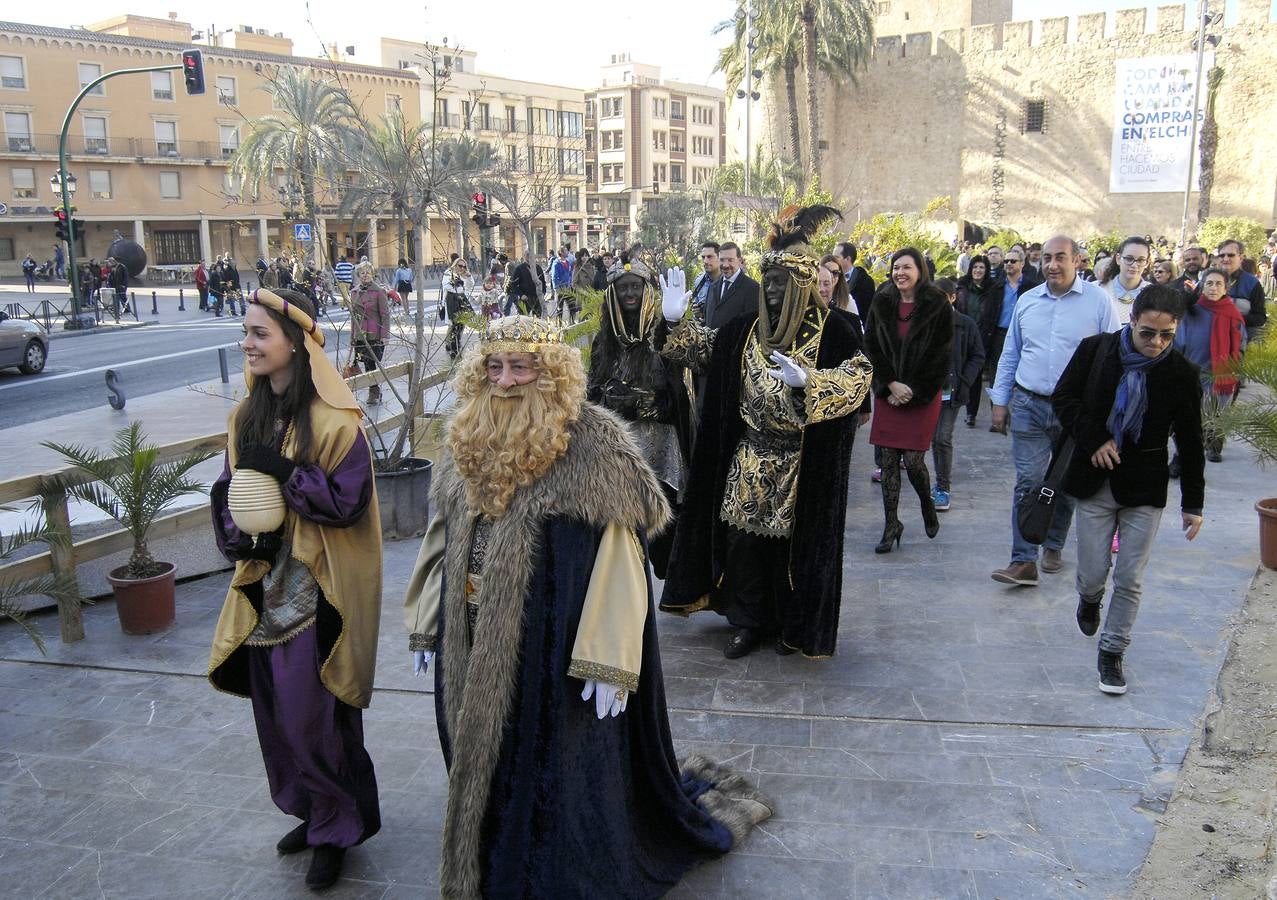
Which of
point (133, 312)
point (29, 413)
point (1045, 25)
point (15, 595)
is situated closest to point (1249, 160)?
point (1045, 25)

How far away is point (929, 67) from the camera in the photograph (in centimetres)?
4822

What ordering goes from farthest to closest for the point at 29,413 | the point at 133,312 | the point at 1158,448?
the point at 133,312
the point at 29,413
the point at 1158,448

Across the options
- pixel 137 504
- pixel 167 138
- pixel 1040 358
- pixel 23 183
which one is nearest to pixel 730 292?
pixel 1040 358

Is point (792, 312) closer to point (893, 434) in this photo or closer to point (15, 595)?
point (893, 434)

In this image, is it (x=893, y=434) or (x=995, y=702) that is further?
Result: (x=893, y=434)

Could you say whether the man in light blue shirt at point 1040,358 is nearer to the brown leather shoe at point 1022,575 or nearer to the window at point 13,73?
the brown leather shoe at point 1022,575

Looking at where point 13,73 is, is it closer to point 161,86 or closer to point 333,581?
point 161,86

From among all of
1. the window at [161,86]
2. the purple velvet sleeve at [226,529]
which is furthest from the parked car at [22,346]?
the window at [161,86]

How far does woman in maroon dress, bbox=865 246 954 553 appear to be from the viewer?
6.78 meters

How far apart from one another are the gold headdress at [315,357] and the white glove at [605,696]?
1278mm

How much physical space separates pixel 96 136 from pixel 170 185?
397 cm

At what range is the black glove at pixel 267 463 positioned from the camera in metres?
3.18

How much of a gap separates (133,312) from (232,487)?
101 feet

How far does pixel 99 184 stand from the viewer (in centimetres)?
5119
